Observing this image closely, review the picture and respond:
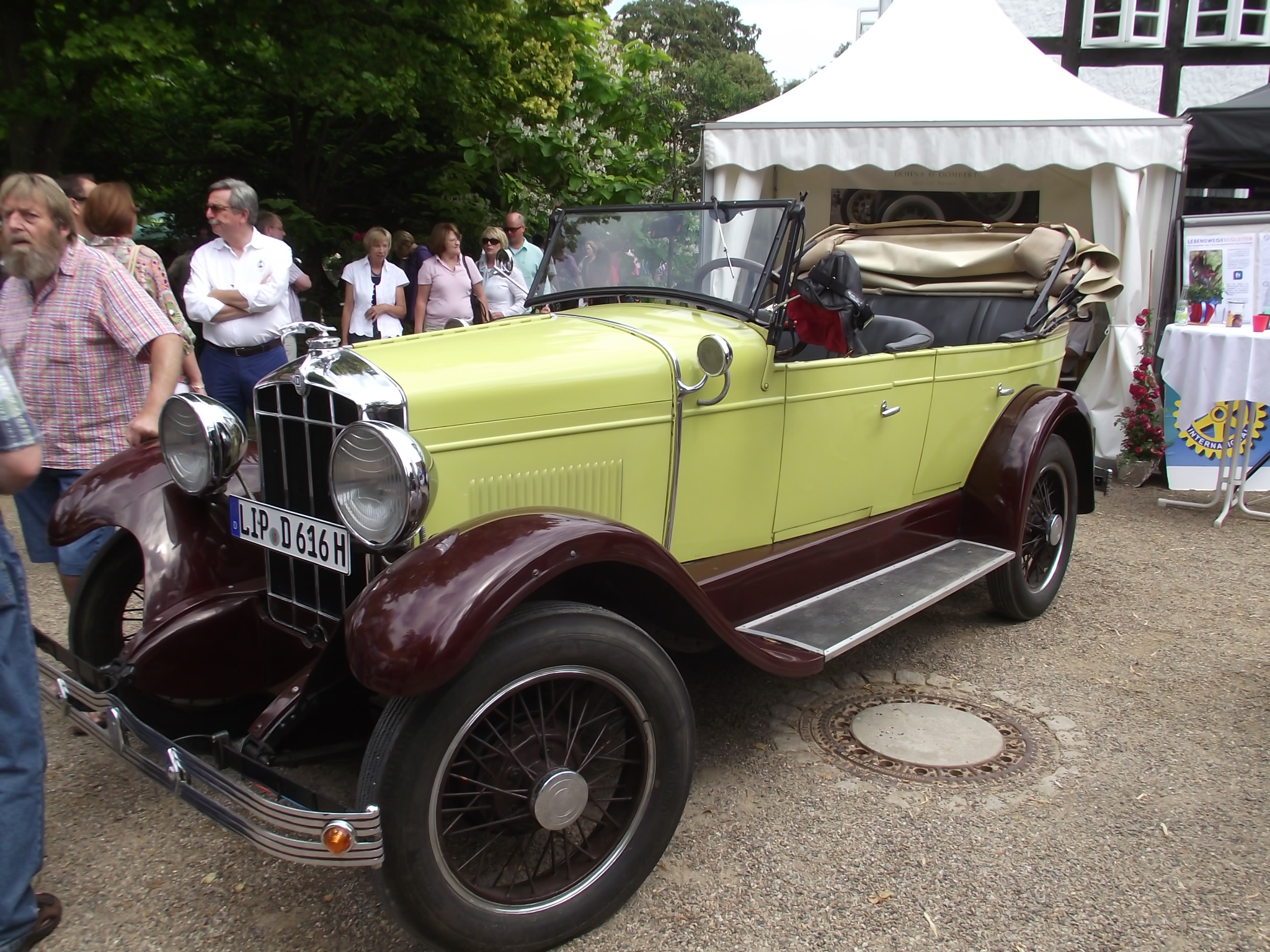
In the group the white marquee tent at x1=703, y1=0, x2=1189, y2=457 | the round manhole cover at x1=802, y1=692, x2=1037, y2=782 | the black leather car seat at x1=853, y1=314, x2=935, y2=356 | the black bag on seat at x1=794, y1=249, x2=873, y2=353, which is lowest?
the round manhole cover at x1=802, y1=692, x2=1037, y2=782

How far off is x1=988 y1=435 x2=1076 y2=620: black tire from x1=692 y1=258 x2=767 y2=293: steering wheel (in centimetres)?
176

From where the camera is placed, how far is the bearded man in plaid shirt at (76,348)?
3.15 metres

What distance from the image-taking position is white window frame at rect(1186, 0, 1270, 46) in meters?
14.4

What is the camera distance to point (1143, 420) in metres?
7.02

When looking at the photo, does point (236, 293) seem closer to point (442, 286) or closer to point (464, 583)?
point (442, 286)

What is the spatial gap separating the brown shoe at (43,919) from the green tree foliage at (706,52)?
45748mm

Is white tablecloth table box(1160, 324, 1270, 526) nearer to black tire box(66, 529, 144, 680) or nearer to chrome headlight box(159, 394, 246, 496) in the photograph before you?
chrome headlight box(159, 394, 246, 496)

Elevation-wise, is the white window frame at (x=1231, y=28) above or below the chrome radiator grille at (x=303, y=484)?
above

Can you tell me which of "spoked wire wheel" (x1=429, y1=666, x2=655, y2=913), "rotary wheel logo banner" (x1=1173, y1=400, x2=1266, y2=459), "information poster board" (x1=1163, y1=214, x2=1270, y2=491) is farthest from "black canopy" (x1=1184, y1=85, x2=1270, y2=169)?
"spoked wire wheel" (x1=429, y1=666, x2=655, y2=913)

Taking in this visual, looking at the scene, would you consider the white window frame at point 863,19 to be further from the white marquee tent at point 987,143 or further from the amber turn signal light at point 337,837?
the amber turn signal light at point 337,837

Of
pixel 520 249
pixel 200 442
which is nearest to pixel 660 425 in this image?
pixel 200 442

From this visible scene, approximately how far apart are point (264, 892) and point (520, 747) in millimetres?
850

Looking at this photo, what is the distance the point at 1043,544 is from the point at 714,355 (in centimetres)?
260

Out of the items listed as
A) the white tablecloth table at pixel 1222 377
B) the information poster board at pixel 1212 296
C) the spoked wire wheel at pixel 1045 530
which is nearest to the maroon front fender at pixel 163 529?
the spoked wire wheel at pixel 1045 530
